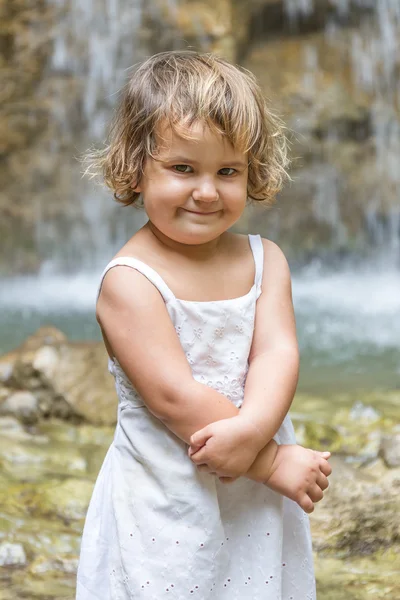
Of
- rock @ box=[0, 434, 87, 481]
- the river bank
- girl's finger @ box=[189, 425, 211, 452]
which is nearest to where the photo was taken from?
girl's finger @ box=[189, 425, 211, 452]

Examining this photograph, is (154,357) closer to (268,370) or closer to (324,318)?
(268,370)

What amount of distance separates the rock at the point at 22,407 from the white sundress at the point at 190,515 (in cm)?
201

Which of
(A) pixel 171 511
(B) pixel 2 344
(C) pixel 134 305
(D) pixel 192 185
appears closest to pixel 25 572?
(A) pixel 171 511

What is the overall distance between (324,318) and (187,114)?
14.8 ft

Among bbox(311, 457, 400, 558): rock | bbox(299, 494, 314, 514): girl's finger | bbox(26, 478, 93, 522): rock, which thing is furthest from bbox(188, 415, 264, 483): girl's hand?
bbox(26, 478, 93, 522): rock

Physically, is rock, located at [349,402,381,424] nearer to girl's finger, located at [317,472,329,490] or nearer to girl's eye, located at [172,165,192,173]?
girl's finger, located at [317,472,329,490]

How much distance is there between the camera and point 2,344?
529 centimetres

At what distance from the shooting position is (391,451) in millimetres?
2691

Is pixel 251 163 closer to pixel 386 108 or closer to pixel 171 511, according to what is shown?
pixel 171 511

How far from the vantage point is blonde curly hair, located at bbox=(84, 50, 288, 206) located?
1.36 metres

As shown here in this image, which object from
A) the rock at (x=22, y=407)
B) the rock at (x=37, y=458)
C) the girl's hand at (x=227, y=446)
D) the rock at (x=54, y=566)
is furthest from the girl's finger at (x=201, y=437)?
the rock at (x=22, y=407)

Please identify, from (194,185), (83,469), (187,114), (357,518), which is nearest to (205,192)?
(194,185)

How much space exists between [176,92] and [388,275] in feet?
21.4

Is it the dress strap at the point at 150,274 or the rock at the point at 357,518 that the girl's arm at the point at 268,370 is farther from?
the rock at the point at 357,518
